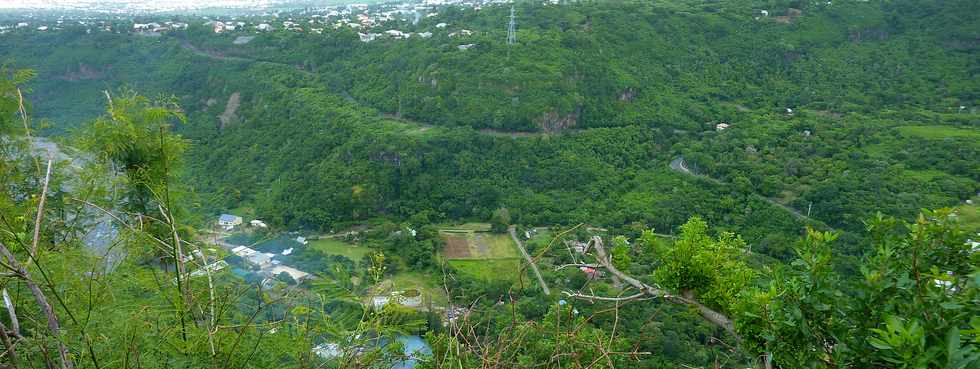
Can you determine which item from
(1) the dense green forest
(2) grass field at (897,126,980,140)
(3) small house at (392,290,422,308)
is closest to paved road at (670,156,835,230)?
(1) the dense green forest

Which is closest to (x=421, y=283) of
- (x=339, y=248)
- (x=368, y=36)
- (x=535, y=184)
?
(x=339, y=248)

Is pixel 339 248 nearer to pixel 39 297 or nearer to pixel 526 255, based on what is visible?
pixel 526 255

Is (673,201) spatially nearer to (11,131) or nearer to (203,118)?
(11,131)

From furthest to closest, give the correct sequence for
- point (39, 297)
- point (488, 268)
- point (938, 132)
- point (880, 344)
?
point (938, 132)
point (488, 268)
point (880, 344)
point (39, 297)

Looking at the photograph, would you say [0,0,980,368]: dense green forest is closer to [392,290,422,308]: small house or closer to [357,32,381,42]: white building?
[392,290,422,308]: small house

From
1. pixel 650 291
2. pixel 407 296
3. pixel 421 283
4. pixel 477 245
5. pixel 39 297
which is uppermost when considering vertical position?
pixel 39 297

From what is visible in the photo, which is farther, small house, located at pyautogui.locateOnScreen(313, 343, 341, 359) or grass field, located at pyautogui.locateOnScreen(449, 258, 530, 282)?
grass field, located at pyautogui.locateOnScreen(449, 258, 530, 282)
